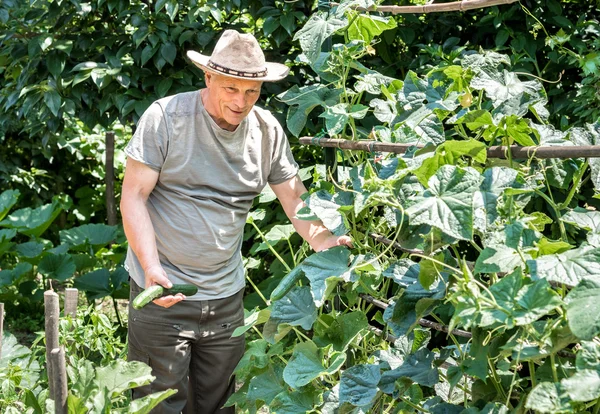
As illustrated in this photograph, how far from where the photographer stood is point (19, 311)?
212 inches

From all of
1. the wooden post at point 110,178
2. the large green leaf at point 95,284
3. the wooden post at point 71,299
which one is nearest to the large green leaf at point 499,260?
the wooden post at point 71,299

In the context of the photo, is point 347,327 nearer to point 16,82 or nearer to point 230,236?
point 230,236

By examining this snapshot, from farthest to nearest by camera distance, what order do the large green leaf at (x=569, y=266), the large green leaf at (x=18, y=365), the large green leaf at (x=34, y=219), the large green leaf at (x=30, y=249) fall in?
the large green leaf at (x=34, y=219)
the large green leaf at (x=30, y=249)
the large green leaf at (x=18, y=365)
the large green leaf at (x=569, y=266)

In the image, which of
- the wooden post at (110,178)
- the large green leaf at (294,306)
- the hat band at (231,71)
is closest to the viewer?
the large green leaf at (294,306)

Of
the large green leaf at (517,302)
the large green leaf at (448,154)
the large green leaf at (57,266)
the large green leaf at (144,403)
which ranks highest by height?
the large green leaf at (448,154)

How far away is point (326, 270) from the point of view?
6.88 feet

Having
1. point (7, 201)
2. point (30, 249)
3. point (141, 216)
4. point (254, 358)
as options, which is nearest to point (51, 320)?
point (141, 216)

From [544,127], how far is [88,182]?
5.04 meters

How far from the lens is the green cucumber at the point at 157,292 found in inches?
95.4

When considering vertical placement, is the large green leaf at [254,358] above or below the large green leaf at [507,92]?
below

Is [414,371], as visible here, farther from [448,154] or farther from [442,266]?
[448,154]

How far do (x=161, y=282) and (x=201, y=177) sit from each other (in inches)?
15.4

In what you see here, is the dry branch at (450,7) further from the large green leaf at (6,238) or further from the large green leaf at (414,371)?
the large green leaf at (6,238)

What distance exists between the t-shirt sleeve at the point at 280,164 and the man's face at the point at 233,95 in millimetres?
242
